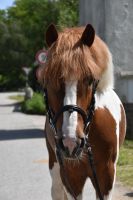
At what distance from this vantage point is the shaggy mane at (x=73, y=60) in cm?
420

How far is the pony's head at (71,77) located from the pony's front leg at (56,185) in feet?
5.45

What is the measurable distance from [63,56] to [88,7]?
1342 centimetres

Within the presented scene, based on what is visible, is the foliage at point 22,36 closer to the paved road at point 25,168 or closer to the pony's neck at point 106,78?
the paved road at point 25,168

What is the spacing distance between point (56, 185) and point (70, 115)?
211 cm

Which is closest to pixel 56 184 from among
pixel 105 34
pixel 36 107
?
pixel 105 34

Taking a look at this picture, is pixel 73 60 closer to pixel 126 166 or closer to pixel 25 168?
pixel 126 166

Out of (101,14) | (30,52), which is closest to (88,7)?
(101,14)

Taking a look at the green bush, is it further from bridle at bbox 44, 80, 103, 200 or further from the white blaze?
the white blaze

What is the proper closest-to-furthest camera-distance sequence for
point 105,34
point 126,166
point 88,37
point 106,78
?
point 88,37, point 106,78, point 126,166, point 105,34

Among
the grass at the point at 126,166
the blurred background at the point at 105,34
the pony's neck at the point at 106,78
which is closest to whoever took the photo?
the pony's neck at the point at 106,78

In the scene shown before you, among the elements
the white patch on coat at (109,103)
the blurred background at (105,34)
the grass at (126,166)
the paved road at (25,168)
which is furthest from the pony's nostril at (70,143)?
the grass at (126,166)

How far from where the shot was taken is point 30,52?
204 feet

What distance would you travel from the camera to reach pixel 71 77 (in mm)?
4176

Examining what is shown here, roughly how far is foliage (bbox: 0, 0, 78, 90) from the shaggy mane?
44.1 m
